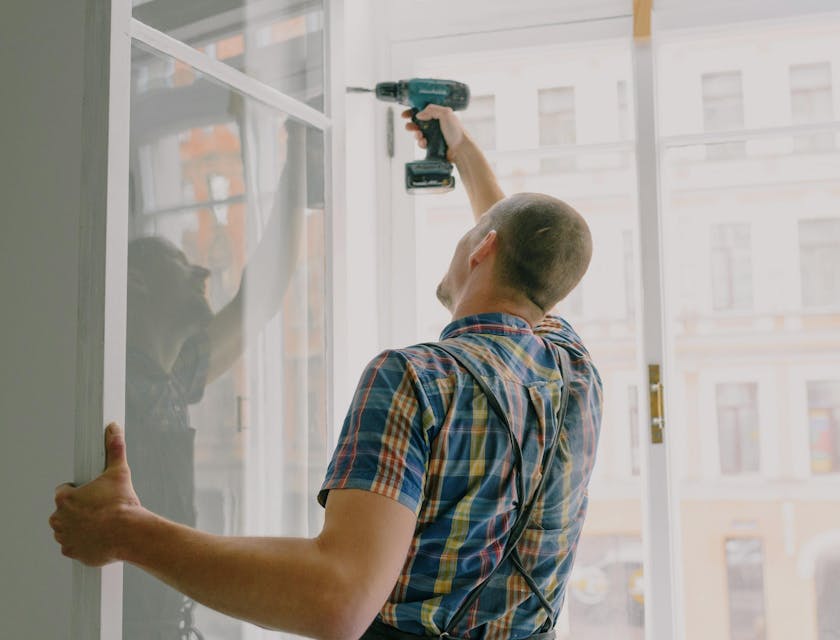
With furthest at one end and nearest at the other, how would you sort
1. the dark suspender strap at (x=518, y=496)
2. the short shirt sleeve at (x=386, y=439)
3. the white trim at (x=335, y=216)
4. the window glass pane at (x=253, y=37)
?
1. the white trim at (x=335, y=216)
2. the window glass pane at (x=253, y=37)
3. the dark suspender strap at (x=518, y=496)
4. the short shirt sleeve at (x=386, y=439)

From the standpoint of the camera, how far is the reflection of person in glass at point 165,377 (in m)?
1.41

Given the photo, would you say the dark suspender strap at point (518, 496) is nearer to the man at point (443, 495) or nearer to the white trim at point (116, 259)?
the man at point (443, 495)

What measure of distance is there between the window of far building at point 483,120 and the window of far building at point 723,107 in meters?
0.61

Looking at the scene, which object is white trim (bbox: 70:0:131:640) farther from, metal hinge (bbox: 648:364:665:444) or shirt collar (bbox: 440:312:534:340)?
metal hinge (bbox: 648:364:665:444)

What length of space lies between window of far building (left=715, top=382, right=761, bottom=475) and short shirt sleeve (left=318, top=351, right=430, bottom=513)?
159cm

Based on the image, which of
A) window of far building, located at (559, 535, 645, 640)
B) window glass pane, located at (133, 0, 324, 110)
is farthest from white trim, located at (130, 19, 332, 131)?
window of far building, located at (559, 535, 645, 640)

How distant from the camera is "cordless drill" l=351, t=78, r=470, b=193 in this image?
2166mm

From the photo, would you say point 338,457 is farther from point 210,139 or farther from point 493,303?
point 210,139

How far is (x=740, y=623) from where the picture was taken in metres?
2.45

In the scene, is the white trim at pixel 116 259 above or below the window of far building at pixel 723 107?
below

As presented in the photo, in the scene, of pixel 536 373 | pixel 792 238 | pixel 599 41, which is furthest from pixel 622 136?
pixel 536 373

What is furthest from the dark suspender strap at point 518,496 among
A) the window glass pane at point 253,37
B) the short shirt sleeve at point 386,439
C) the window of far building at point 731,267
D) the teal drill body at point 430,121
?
the window of far building at point 731,267

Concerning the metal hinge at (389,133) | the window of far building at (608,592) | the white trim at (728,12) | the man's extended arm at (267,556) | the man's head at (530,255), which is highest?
the white trim at (728,12)

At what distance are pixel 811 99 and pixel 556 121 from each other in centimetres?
70
